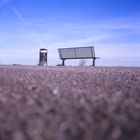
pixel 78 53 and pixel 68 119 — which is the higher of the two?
pixel 78 53

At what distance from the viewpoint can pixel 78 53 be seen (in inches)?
767

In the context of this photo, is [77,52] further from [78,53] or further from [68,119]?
[68,119]

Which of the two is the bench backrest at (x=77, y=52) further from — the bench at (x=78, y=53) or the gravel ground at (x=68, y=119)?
the gravel ground at (x=68, y=119)

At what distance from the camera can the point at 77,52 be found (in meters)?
19.5

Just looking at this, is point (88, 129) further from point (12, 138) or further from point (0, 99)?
point (0, 99)

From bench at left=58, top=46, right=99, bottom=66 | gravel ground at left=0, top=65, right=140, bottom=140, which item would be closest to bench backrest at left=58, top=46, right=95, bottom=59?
bench at left=58, top=46, right=99, bottom=66

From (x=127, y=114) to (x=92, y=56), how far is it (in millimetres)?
16953

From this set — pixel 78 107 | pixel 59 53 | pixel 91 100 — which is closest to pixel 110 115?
pixel 78 107

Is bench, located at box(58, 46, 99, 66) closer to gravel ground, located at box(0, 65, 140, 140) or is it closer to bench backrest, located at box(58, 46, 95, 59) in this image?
bench backrest, located at box(58, 46, 95, 59)

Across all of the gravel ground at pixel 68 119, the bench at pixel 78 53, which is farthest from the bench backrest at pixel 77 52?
the gravel ground at pixel 68 119

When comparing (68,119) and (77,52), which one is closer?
(68,119)

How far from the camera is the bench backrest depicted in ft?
62.0

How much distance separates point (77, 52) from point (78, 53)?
0.11m

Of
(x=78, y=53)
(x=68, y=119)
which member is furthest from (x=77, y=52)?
(x=68, y=119)
